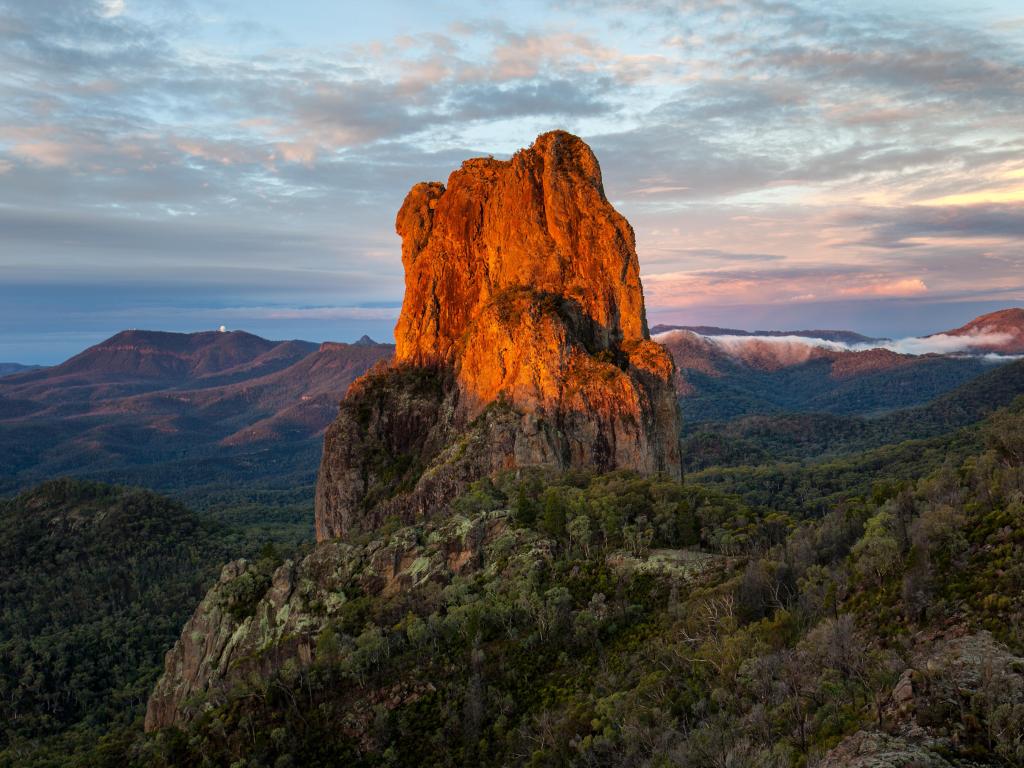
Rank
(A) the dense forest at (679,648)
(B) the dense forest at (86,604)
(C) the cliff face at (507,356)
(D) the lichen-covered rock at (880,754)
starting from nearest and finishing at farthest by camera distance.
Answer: (D) the lichen-covered rock at (880,754) < (A) the dense forest at (679,648) < (C) the cliff face at (507,356) < (B) the dense forest at (86,604)

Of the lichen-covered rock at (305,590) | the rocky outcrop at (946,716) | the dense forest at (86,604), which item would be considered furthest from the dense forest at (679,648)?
the dense forest at (86,604)

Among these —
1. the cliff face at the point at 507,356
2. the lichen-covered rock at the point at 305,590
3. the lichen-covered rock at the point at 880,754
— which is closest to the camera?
the lichen-covered rock at the point at 880,754

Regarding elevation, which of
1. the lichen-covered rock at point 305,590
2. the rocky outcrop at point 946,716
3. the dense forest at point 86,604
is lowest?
the dense forest at point 86,604

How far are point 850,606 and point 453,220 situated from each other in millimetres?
93986

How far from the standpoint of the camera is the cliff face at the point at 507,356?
288ft

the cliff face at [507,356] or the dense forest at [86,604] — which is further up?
the cliff face at [507,356]

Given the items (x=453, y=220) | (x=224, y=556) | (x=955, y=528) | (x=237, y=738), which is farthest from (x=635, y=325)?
(x=224, y=556)

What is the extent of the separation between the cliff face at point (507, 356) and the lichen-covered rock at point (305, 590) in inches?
1075

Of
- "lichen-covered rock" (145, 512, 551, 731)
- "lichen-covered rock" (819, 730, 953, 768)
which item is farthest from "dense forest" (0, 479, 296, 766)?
"lichen-covered rock" (819, 730, 953, 768)

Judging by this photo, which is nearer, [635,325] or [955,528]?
[955,528]

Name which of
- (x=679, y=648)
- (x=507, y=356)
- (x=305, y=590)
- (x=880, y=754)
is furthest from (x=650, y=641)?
(x=507, y=356)

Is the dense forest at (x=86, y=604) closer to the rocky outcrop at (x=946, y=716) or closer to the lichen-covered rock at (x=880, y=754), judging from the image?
the lichen-covered rock at (x=880, y=754)

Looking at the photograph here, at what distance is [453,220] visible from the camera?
114 meters

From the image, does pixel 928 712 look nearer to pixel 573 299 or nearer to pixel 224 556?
pixel 573 299
